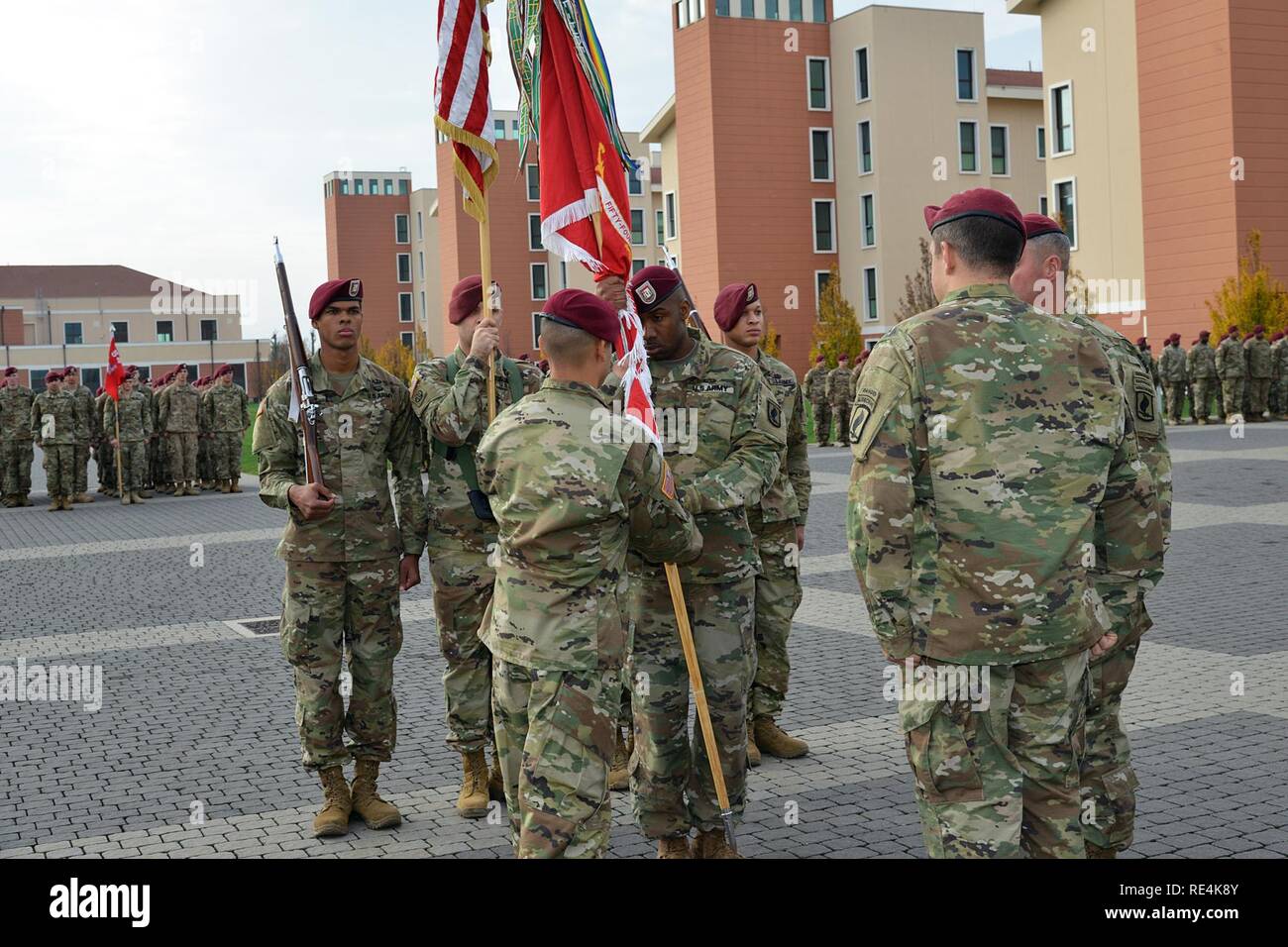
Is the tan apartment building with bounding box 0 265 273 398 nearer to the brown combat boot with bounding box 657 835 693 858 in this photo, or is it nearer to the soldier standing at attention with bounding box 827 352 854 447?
the soldier standing at attention with bounding box 827 352 854 447

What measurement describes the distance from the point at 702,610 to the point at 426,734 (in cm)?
269

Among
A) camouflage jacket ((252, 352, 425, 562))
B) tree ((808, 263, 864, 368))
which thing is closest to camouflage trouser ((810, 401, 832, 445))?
tree ((808, 263, 864, 368))

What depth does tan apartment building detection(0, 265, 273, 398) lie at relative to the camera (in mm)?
98312

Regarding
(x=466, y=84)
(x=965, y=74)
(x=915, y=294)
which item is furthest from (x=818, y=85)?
(x=466, y=84)

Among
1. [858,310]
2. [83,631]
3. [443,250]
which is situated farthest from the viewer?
[443,250]

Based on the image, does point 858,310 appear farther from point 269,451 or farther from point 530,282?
point 269,451

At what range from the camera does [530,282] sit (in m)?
81.4

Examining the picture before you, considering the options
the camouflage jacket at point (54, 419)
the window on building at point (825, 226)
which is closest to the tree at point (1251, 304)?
the window on building at point (825, 226)

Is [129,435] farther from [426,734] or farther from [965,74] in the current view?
[965,74]

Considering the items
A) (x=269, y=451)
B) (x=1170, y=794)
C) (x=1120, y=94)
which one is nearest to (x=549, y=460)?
(x=269, y=451)

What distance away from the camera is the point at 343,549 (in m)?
5.88

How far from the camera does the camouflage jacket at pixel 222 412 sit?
83.6 ft
